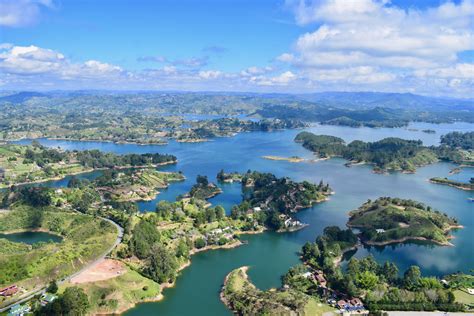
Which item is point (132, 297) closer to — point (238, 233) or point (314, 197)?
point (238, 233)

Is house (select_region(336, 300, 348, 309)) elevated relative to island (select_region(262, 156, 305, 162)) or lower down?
lower down

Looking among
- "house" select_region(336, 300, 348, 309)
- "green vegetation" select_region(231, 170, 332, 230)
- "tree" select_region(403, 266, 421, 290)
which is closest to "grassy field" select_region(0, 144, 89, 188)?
"green vegetation" select_region(231, 170, 332, 230)

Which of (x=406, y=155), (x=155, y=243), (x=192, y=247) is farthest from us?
(x=406, y=155)

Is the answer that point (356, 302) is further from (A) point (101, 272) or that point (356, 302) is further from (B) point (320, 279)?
(A) point (101, 272)

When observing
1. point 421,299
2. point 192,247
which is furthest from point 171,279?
point 421,299

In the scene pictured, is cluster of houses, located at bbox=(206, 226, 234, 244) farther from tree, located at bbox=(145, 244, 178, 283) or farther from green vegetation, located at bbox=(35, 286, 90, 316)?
green vegetation, located at bbox=(35, 286, 90, 316)

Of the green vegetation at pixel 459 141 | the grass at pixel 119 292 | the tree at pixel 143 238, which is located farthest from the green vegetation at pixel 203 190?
the green vegetation at pixel 459 141
